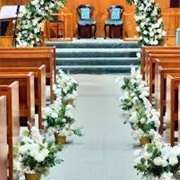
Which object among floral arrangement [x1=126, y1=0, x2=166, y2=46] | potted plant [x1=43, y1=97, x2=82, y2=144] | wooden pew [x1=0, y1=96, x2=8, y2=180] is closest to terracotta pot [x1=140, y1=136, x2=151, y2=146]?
potted plant [x1=43, y1=97, x2=82, y2=144]

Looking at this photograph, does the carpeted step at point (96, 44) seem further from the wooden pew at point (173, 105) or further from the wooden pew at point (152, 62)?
the wooden pew at point (173, 105)

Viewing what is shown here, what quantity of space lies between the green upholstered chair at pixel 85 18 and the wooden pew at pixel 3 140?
10705mm

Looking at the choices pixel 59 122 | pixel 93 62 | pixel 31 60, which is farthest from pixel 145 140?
pixel 93 62

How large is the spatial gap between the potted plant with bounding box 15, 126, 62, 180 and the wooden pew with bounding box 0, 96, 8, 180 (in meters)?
0.17

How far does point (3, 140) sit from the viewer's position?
4.01 metres

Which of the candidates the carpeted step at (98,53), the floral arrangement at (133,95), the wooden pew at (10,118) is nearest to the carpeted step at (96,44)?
the carpeted step at (98,53)

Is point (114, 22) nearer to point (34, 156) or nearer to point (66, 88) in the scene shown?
point (66, 88)

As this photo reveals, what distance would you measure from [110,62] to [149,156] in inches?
356

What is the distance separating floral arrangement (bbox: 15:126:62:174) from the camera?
168 inches

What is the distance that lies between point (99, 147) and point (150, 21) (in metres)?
5.35

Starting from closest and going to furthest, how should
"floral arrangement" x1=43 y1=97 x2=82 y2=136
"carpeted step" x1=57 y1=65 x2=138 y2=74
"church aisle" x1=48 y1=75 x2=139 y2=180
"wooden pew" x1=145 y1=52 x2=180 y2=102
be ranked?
"church aisle" x1=48 y1=75 x2=139 y2=180
"floral arrangement" x1=43 y1=97 x2=82 y2=136
"wooden pew" x1=145 y1=52 x2=180 y2=102
"carpeted step" x1=57 y1=65 x2=138 y2=74

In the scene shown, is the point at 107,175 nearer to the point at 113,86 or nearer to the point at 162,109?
the point at 162,109

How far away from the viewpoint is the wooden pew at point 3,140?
394cm

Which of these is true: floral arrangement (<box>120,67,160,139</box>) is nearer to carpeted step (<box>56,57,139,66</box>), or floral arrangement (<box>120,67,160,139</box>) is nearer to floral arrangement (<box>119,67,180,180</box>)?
floral arrangement (<box>119,67,180,180</box>)
